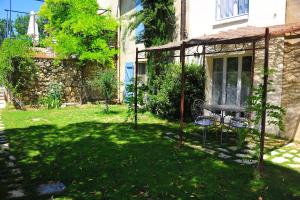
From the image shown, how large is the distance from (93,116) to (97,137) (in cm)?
386

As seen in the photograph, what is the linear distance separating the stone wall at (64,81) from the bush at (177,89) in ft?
21.2

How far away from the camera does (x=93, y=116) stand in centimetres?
1229

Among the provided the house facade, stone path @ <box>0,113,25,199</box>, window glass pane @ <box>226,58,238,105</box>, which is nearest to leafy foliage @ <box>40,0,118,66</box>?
the house facade

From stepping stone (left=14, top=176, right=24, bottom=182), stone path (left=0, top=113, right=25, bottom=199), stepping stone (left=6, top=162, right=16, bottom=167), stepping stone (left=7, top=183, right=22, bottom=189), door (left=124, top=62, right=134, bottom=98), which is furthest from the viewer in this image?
door (left=124, top=62, right=134, bottom=98)

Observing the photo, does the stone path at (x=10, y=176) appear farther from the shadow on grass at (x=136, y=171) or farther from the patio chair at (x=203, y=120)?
the patio chair at (x=203, y=120)

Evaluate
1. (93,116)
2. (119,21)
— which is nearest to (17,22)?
(119,21)

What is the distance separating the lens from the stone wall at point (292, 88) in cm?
805

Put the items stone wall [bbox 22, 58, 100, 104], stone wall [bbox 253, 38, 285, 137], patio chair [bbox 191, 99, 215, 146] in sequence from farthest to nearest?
stone wall [bbox 22, 58, 100, 104]
stone wall [bbox 253, 38, 285, 137]
patio chair [bbox 191, 99, 215, 146]

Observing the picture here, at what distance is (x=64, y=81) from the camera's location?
16.2m

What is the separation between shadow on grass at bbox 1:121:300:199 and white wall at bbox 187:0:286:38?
14.6 ft

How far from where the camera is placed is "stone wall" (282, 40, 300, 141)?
805 centimetres

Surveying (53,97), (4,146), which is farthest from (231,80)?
(53,97)

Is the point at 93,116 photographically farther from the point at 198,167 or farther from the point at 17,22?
the point at 17,22

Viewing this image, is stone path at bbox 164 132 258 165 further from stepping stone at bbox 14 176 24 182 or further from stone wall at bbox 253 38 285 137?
stepping stone at bbox 14 176 24 182
